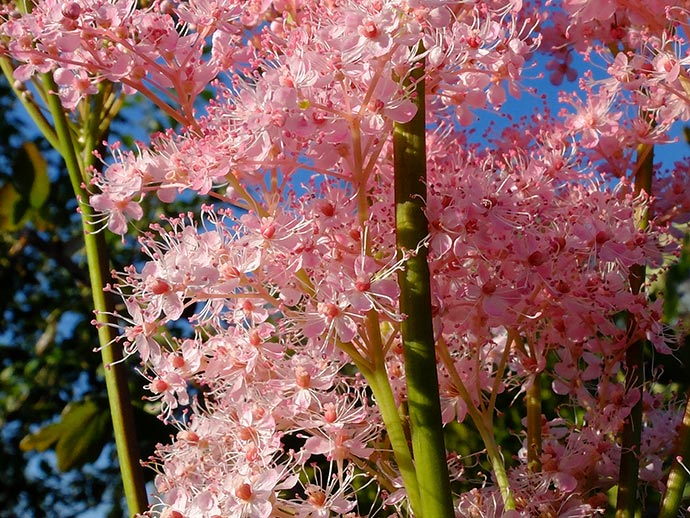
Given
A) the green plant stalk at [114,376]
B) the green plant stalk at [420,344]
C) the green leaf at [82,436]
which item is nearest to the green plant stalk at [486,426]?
the green plant stalk at [420,344]

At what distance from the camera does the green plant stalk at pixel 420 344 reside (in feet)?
1.97

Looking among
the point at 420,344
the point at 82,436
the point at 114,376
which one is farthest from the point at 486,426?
the point at 82,436

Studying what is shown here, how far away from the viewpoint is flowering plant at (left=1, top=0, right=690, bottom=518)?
65 cm

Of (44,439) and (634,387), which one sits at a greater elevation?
(44,439)

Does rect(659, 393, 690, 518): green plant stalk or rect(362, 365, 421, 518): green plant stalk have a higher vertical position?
rect(362, 365, 421, 518): green plant stalk

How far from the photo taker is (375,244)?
713 mm

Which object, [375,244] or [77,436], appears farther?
[77,436]

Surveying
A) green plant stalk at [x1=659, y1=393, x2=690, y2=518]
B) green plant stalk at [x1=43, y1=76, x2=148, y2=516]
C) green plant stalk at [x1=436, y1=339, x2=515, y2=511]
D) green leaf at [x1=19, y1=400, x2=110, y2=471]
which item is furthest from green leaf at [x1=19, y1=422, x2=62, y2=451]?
green plant stalk at [x1=659, y1=393, x2=690, y2=518]

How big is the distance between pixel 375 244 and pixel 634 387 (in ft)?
0.99

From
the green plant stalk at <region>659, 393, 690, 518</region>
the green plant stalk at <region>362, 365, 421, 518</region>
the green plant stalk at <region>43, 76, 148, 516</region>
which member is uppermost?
the green plant stalk at <region>43, 76, 148, 516</region>

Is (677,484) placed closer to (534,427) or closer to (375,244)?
(534,427)

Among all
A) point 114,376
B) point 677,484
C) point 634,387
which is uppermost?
point 114,376

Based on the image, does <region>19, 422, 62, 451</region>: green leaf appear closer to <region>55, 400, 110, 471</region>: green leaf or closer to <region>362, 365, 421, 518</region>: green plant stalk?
<region>55, 400, 110, 471</region>: green leaf

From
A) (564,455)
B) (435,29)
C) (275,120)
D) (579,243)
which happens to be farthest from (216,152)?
(564,455)
